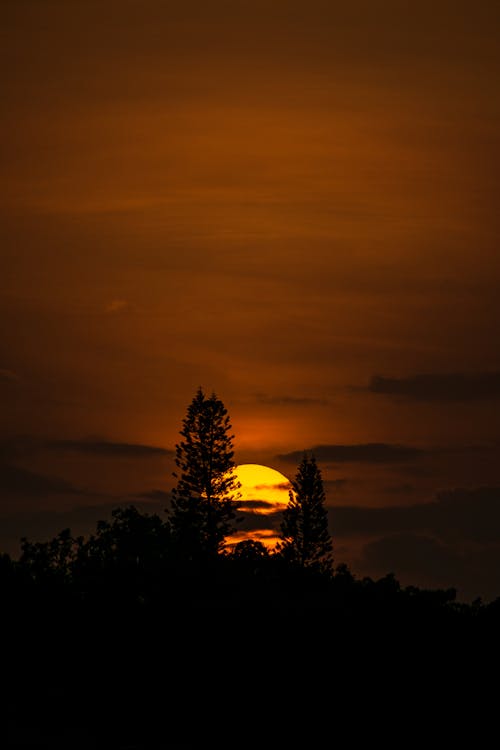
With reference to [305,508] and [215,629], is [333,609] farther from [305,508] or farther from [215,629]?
[305,508]

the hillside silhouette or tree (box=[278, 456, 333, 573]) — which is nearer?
the hillside silhouette

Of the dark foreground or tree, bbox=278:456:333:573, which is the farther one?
tree, bbox=278:456:333:573

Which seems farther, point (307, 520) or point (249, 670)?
point (307, 520)

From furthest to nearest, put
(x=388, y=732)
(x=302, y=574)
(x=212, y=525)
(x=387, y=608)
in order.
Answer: (x=212, y=525) < (x=302, y=574) < (x=387, y=608) < (x=388, y=732)

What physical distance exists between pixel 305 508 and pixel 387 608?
117 ft

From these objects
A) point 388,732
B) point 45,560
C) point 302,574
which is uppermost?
point 45,560

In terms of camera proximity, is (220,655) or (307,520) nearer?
(220,655)

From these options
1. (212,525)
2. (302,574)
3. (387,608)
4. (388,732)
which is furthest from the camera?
(212,525)

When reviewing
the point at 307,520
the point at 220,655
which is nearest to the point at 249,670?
the point at 220,655

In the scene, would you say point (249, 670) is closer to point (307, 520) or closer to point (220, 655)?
point (220, 655)

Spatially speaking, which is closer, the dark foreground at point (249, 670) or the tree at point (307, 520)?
the dark foreground at point (249, 670)

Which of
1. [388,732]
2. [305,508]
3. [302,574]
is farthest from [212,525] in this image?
[388,732]

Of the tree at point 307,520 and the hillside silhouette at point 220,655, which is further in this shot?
the tree at point 307,520

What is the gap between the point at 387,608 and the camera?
3878cm
